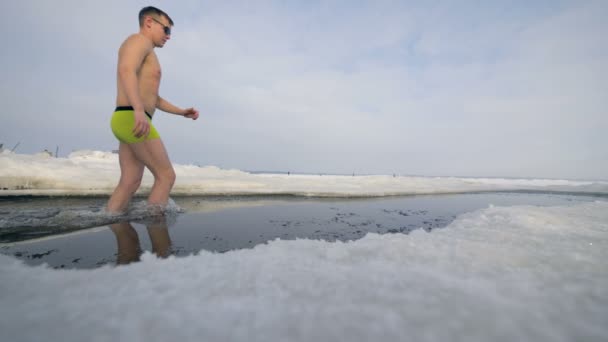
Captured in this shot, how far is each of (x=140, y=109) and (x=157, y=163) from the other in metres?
0.68

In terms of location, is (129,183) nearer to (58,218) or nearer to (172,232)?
(58,218)

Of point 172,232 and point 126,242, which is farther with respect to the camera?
point 172,232

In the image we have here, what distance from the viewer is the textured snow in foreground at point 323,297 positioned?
0.70m

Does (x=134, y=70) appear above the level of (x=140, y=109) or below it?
above

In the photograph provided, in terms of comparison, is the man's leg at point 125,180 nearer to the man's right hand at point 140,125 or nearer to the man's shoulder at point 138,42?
the man's right hand at point 140,125

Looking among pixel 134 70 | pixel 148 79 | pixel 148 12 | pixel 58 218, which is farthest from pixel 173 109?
pixel 58 218

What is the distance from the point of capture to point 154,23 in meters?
2.90

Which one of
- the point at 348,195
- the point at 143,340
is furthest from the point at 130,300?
the point at 348,195

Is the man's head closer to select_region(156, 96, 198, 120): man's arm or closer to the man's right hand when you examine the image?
select_region(156, 96, 198, 120): man's arm

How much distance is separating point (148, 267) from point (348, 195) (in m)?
5.37

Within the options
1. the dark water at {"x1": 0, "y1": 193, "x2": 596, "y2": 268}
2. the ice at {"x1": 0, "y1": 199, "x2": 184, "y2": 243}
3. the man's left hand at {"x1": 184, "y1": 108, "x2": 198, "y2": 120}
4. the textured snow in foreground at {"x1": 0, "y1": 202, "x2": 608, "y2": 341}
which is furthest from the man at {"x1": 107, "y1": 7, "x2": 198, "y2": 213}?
the textured snow in foreground at {"x1": 0, "y1": 202, "x2": 608, "y2": 341}

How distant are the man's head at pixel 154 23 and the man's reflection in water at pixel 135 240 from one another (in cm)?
223

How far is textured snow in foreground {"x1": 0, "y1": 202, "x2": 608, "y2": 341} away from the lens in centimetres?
70

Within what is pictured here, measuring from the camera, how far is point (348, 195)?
6.23m
